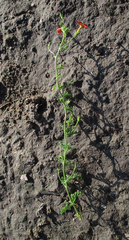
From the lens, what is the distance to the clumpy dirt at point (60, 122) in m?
1.70

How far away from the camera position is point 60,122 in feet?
6.00

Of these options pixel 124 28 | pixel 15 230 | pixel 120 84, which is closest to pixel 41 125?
pixel 120 84

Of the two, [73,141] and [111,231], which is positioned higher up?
[73,141]

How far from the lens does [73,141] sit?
178 centimetres

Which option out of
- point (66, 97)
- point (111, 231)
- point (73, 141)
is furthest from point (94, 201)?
point (66, 97)

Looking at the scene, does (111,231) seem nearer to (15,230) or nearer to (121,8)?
(15,230)

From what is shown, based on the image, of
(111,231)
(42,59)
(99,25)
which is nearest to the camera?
(111,231)

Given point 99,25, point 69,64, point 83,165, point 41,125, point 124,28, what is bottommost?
point 83,165

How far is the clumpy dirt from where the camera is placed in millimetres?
1703

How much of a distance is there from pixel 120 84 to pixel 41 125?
841 mm

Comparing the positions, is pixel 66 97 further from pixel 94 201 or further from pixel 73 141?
pixel 94 201

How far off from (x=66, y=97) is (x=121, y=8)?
96 cm

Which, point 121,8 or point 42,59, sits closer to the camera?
point 121,8

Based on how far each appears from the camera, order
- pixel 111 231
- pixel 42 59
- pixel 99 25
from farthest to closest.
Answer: pixel 42 59, pixel 99 25, pixel 111 231
